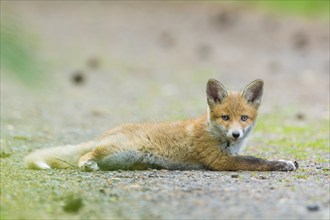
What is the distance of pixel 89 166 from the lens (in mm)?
5391

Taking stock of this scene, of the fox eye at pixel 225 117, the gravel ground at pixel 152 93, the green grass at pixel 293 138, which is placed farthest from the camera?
the green grass at pixel 293 138

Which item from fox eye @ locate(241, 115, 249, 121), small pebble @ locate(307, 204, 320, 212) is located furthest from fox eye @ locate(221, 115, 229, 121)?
small pebble @ locate(307, 204, 320, 212)

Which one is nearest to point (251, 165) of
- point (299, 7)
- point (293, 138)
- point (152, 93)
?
point (293, 138)

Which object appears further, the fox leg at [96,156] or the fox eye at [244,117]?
the fox eye at [244,117]

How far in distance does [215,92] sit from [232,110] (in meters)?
0.29

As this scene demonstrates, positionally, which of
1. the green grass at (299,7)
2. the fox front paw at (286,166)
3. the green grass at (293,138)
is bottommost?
the fox front paw at (286,166)

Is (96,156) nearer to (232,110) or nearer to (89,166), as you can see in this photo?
(89,166)

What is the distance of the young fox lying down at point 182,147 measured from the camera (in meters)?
5.56

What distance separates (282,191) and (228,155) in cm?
134

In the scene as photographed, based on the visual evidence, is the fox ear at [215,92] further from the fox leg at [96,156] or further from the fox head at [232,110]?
the fox leg at [96,156]

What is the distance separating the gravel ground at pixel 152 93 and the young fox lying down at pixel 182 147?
20 centimetres

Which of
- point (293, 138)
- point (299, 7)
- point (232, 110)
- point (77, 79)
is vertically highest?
point (299, 7)

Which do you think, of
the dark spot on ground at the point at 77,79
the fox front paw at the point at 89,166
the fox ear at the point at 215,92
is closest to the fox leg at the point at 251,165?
the fox ear at the point at 215,92

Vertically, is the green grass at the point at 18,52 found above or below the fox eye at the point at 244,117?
below
